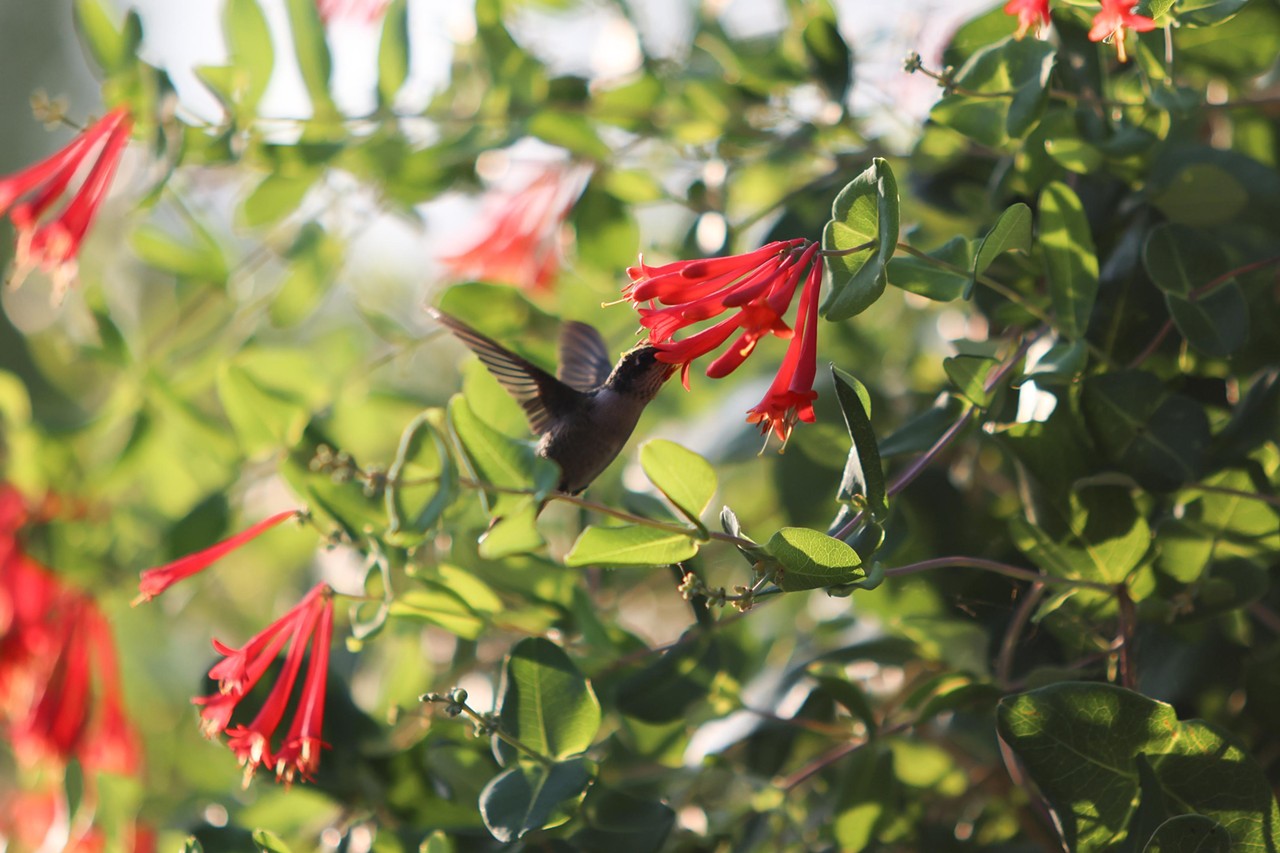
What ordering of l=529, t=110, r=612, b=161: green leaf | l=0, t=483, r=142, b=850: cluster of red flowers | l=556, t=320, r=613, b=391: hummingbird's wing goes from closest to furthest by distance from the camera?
l=556, t=320, r=613, b=391: hummingbird's wing < l=529, t=110, r=612, b=161: green leaf < l=0, t=483, r=142, b=850: cluster of red flowers

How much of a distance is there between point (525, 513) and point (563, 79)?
1.29 ft

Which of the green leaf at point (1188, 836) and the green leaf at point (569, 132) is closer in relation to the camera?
the green leaf at point (1188, 836)

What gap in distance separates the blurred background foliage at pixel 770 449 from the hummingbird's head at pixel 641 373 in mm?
57

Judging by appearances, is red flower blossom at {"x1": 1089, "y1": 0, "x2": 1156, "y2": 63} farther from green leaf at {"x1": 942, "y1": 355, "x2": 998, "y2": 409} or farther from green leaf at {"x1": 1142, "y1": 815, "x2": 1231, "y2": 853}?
green leaf at {"x1": 1142, "y1": 815, "x2": 1231, "y2": 853}

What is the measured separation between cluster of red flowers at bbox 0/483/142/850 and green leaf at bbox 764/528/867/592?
24.3 inches

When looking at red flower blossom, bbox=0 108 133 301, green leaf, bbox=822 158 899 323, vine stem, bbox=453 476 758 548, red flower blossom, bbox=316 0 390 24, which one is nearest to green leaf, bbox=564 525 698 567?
vine stem, bbox=453 476 758 548

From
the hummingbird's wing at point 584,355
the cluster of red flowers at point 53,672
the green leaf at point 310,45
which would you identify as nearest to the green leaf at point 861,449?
the hummingbird's wing at point 584,355

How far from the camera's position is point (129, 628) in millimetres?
1099

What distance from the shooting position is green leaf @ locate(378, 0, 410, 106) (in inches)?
28.3

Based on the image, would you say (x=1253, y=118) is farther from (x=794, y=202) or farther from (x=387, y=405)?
(x=387, y=405)

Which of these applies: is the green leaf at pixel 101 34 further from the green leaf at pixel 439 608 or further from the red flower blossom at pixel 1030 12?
the red flower blossom at pixel 1030 12

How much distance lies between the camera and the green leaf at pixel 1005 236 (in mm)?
397

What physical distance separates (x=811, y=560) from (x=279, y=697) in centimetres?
29

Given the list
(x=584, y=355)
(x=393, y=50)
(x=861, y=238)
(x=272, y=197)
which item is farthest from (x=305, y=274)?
(x=861, y=238)
